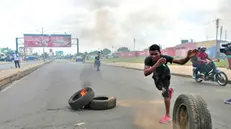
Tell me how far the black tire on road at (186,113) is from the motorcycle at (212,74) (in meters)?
7.80

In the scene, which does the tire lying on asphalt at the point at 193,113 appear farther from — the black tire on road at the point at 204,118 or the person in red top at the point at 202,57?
the person in red top at the point at 202,57

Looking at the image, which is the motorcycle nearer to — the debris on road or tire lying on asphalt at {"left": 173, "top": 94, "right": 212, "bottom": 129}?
the debris on road

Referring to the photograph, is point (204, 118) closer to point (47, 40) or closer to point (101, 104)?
point (101, 104)

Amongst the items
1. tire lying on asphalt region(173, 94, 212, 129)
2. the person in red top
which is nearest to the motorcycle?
the person in red top

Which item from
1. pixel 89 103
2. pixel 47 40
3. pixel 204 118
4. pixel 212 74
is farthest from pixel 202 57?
pixel 47 40

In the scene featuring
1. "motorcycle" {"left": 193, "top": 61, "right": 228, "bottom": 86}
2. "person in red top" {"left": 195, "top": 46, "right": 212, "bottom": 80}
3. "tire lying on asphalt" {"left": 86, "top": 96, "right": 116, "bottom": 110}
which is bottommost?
"tire lying on asphalt" {"left": 86, "top": 96, "right": 116, "bottom": 110}

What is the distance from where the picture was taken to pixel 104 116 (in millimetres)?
5945

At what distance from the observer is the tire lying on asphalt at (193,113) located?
139 inches

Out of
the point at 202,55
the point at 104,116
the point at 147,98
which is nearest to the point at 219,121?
the point at 104,116

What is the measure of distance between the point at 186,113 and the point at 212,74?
335 inches

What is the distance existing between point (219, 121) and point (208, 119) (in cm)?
203

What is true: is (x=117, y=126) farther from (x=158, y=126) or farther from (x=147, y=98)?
(x=147, y=98)

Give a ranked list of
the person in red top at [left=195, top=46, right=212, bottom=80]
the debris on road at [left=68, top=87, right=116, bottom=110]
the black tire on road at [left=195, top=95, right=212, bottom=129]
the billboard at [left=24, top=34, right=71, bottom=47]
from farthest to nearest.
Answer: the billboard at [left=24, top=34, right=71, bottom=47]
the person in red top at [left=195, top=46, right=212, bottom=80]
the debris on road at [left=68, top=87, right=116, bottom=110]
the black tire on road at [left=195, top=95, right=212, bottom=129]

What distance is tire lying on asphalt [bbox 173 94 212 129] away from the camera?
139 inches
